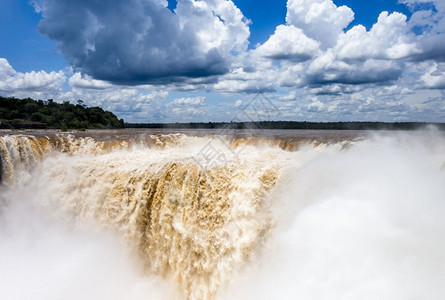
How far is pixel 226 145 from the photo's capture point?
66.3ft

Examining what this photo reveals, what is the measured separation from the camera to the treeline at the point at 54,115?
160 ft

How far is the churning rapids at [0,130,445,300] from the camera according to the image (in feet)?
22.9

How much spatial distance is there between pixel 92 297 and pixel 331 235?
8423 mm

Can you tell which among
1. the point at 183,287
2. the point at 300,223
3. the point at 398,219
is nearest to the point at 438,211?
the point at 398,219

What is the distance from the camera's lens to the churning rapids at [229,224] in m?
6.98

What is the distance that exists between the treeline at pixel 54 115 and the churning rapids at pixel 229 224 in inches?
1353

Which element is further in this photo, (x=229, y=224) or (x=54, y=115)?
(x=54, y=115)

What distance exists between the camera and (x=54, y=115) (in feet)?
173

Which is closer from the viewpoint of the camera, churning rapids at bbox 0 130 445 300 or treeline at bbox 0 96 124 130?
churning rapids at bbox 0 130 445 300

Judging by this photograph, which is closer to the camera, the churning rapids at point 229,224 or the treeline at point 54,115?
the churning rapids at point 229,224

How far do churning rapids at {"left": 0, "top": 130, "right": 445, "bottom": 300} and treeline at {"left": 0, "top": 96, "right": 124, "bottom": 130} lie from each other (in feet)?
113

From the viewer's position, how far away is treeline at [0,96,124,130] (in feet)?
160

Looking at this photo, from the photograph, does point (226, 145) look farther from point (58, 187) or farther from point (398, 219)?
point (398, 219)

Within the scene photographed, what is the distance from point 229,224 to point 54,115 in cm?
5096
